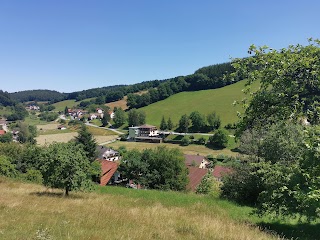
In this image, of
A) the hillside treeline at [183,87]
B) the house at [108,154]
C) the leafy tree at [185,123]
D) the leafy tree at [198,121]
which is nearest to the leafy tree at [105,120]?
the hillside treeline at [183,87]

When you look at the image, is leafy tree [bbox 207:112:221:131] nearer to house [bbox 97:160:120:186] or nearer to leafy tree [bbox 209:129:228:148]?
leafy tree [bbox 209:129:228:148]

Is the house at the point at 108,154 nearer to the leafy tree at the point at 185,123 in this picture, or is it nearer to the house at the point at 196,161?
the house at the point at 196,161

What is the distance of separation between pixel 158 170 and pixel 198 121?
8522 cm

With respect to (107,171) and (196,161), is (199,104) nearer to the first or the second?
(196,161)

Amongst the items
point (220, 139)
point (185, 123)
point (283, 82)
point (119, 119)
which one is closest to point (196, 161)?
point (220, 139)

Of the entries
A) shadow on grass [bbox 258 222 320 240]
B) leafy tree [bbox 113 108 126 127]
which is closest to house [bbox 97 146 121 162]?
leafy tree [bbox 113 108 126 127]

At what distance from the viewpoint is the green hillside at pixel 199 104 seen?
144 meters

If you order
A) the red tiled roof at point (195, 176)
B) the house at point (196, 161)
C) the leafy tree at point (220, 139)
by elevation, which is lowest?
the house at point (196, 161)

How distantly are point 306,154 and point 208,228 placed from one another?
3.89 metres

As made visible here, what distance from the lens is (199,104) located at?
158750 millimetres

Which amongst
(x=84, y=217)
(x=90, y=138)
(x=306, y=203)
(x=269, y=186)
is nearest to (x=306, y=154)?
(x=306, y=203)

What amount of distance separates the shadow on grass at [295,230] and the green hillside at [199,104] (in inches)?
4747

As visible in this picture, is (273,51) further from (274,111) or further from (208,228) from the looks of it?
(208,228)

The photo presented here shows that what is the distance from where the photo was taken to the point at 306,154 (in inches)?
356
